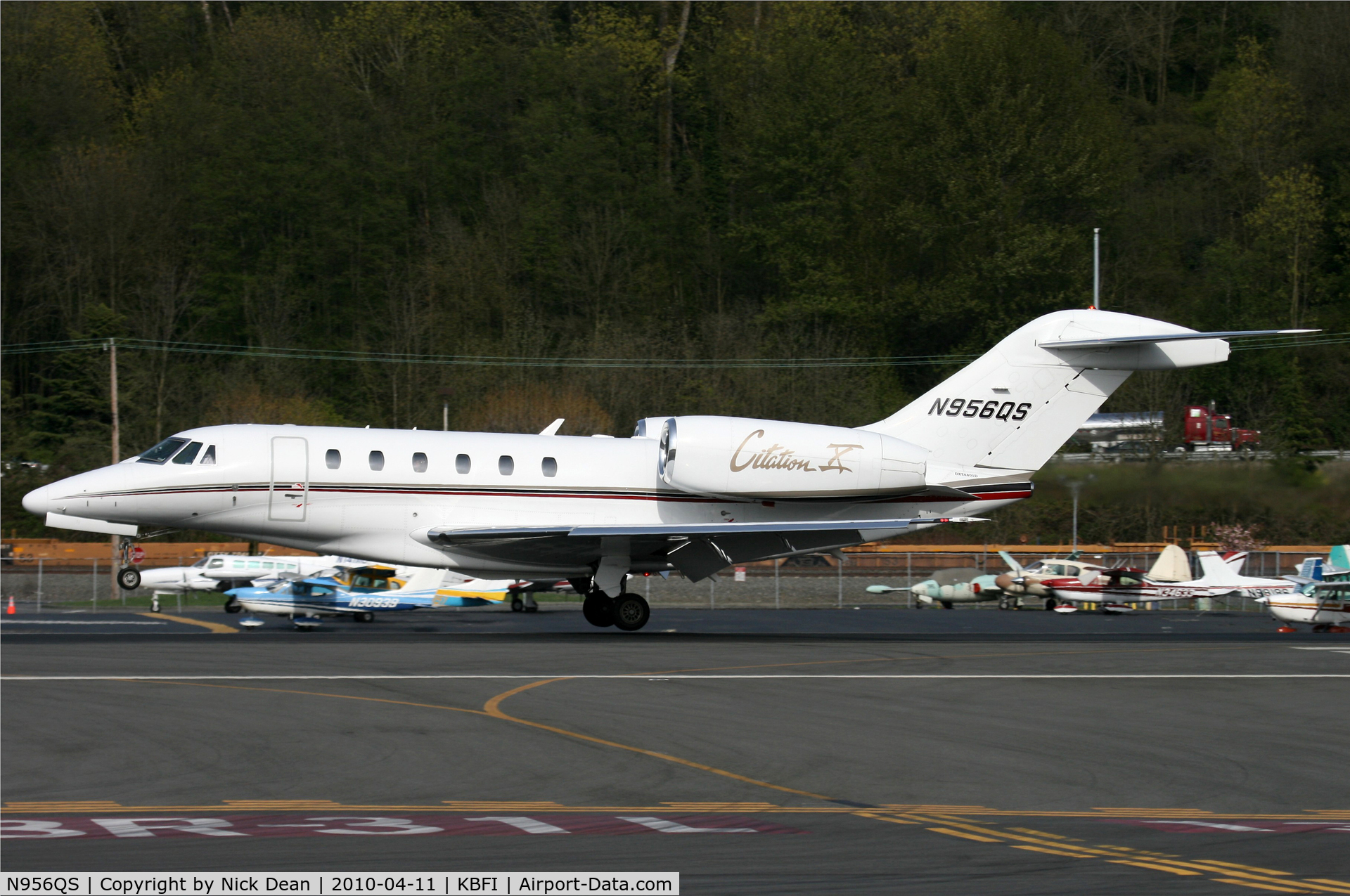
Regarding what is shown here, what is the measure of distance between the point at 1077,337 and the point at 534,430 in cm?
3117

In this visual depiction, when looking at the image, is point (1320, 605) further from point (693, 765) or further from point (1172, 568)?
point (693, 765)

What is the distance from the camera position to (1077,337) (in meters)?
25.4

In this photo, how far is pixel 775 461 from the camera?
24188 millimetres

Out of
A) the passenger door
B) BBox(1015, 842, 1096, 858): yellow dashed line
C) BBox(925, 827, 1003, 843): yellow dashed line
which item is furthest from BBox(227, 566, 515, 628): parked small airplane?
BBox(1015, 842, 1096, 858): yellow dashed line

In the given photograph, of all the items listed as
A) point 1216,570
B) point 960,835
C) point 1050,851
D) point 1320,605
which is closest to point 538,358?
point 1216,570

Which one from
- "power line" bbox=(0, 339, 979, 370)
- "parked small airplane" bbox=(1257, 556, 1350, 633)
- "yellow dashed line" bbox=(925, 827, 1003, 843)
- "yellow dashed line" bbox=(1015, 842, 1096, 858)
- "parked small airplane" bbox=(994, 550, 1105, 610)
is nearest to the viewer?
"yellow dashed line" bbox=(1015, 842, 1096, 858)

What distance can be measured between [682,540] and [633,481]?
1.49 meters

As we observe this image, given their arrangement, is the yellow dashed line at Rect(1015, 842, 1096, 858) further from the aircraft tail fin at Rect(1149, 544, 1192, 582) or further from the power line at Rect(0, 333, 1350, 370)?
the power line at Rect(0, 333, 1350, 370)

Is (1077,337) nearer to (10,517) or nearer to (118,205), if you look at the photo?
(10,517)

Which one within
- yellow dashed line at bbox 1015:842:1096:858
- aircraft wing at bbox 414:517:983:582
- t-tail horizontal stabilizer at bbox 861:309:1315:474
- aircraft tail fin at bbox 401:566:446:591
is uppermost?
t-tail horizontal stabilizer at bbox 861:309:1315:474

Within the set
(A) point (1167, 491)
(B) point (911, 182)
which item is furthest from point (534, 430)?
(A) point (1167, 491)

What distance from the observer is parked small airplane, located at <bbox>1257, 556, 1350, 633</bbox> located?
27.8 m

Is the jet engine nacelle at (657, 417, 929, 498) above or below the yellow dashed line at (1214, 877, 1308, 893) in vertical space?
above

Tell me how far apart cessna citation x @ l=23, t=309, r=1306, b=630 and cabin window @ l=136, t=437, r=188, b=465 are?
0.12ft
